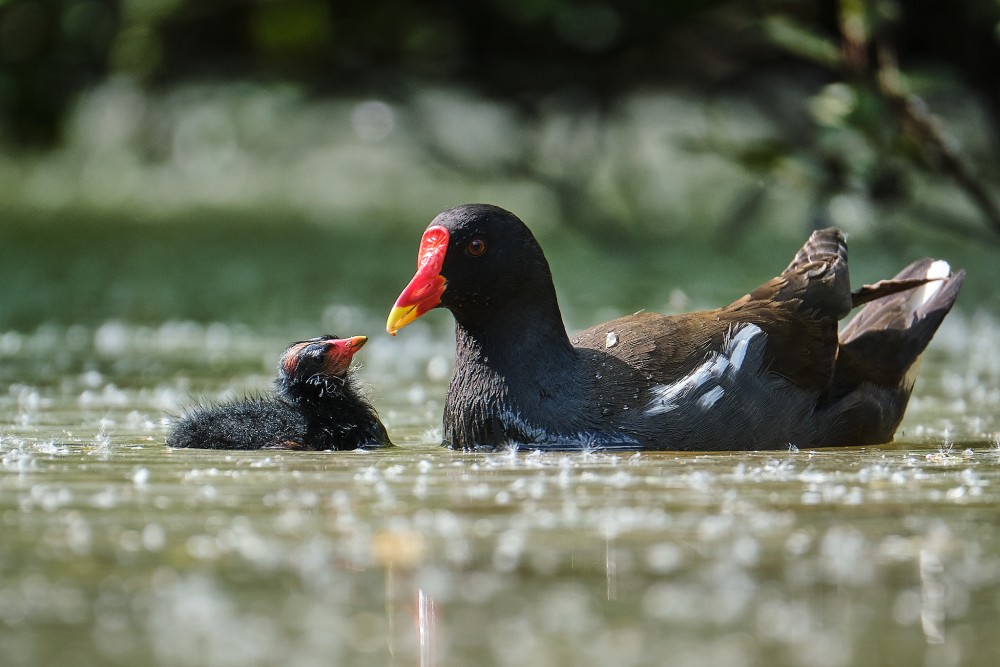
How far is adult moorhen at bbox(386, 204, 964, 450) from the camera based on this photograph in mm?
5285

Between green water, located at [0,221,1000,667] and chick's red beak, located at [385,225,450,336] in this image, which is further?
chick's red beak, located at [385,225,450,336]

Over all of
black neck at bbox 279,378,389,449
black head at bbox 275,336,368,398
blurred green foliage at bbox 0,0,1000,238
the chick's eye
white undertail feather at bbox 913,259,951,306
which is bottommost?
black neck at bbox 279,378,389,449

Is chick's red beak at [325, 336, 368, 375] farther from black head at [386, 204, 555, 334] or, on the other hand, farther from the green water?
black head at [386, 204, 555, 334]

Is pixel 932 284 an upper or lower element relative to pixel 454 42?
lower

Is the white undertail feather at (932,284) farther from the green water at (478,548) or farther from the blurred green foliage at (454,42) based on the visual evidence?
the blurred green foliage at (454,42)

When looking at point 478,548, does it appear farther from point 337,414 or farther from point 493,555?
A: point 337,414

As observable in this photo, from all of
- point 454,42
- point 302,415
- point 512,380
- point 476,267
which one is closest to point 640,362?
point 512,380

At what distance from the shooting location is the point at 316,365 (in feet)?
19.5

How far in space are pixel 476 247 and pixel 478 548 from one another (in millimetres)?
2097

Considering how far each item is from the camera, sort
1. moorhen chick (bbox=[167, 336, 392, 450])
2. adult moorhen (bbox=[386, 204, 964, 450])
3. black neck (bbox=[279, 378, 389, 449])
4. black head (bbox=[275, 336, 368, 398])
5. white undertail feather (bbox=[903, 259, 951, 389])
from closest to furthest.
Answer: adult moorhen (bbox=[386, 204, 964, 450]), moorhen chick (bbox=[167, 336, 392, 450]), black neck (bbox=[279, 378, 389, 449]), black head (bbox=[275, 336, 368, 398]), white undertail feather (bbox=[903, 259, 951, 389])

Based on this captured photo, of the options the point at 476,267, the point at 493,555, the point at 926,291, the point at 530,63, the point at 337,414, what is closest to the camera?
the point at 493,555

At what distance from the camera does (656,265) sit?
11.7m

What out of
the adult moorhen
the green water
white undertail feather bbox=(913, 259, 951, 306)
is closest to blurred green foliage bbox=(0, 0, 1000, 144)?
white undertail feather bbox=(913, 259, 951, 306)

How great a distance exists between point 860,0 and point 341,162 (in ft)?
20.3
